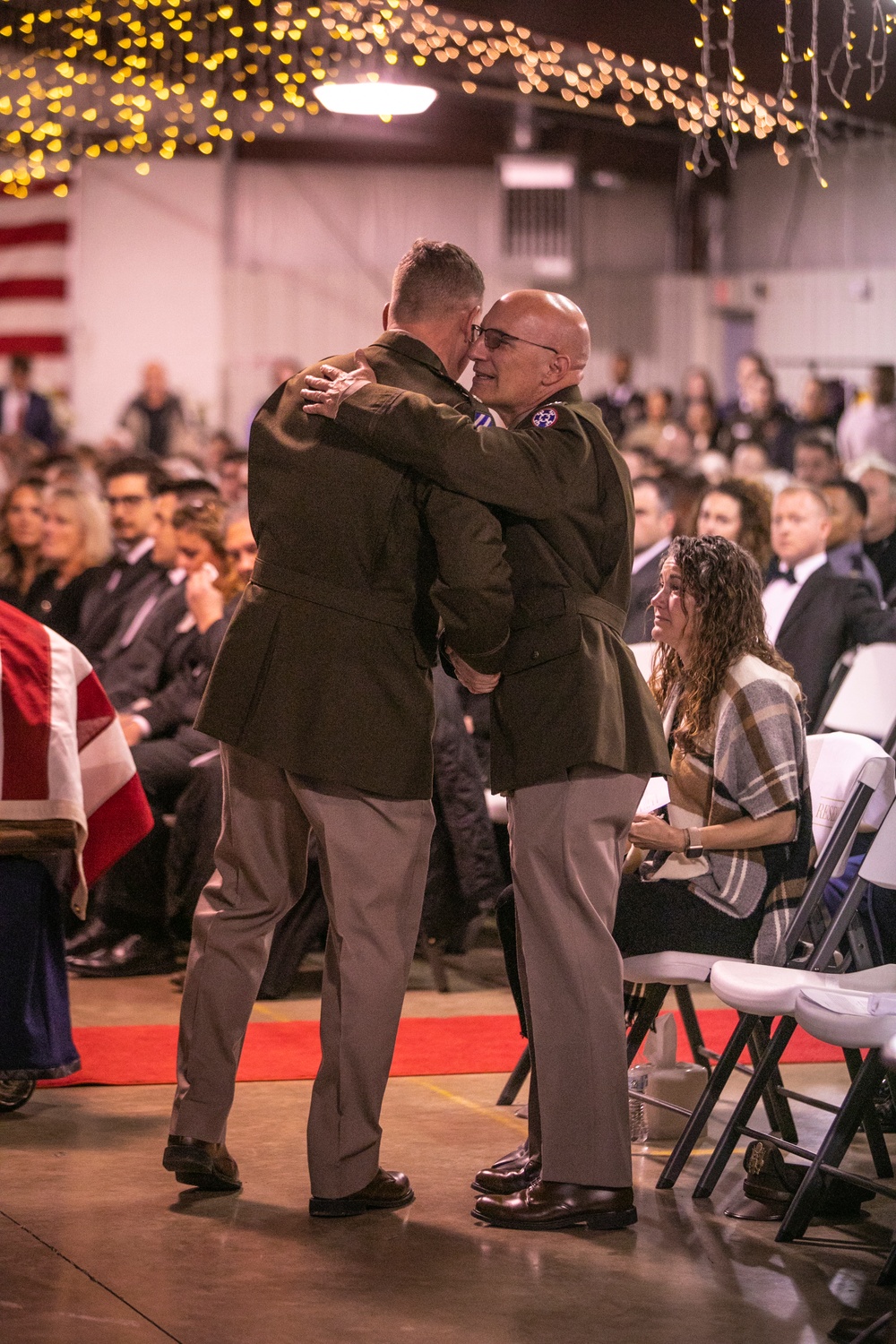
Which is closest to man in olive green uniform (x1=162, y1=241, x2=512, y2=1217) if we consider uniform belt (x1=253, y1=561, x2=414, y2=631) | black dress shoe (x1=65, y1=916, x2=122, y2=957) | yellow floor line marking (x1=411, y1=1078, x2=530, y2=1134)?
uniform belt (x1=253, y1=561, x2=414, y2=631)

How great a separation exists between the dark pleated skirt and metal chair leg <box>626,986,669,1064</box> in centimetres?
124

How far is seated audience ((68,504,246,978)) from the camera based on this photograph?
222 inches

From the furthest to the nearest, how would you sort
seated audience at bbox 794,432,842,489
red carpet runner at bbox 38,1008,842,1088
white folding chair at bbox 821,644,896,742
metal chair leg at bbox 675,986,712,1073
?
seated audience at bbox 794,432,842,489 < white folding chair at bbox 821,644,896,742 < red carpet runner at bbox 38,1008,842,1088 < metal chair leg at bbox 675,986,712,1073

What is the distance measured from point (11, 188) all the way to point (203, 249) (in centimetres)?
242

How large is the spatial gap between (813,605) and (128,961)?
2519 millimetres

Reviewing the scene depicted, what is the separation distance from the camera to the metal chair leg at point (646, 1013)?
12.5 ft

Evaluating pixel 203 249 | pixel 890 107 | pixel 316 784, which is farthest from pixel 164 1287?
pixel 203 249

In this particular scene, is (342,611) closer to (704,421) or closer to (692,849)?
(692,849)

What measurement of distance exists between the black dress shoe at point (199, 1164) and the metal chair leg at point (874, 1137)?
4.16 feet

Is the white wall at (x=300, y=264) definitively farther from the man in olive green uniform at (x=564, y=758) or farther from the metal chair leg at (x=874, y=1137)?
the man in olive green uniform at (x=564, y=758)

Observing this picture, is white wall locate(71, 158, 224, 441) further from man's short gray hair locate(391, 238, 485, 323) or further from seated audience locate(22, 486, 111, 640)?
man's short gray hair locate(391, 238, 485, 323)

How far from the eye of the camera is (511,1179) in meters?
3.39

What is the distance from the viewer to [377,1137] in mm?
3273

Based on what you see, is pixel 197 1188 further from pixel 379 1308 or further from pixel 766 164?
pixel 766 164
